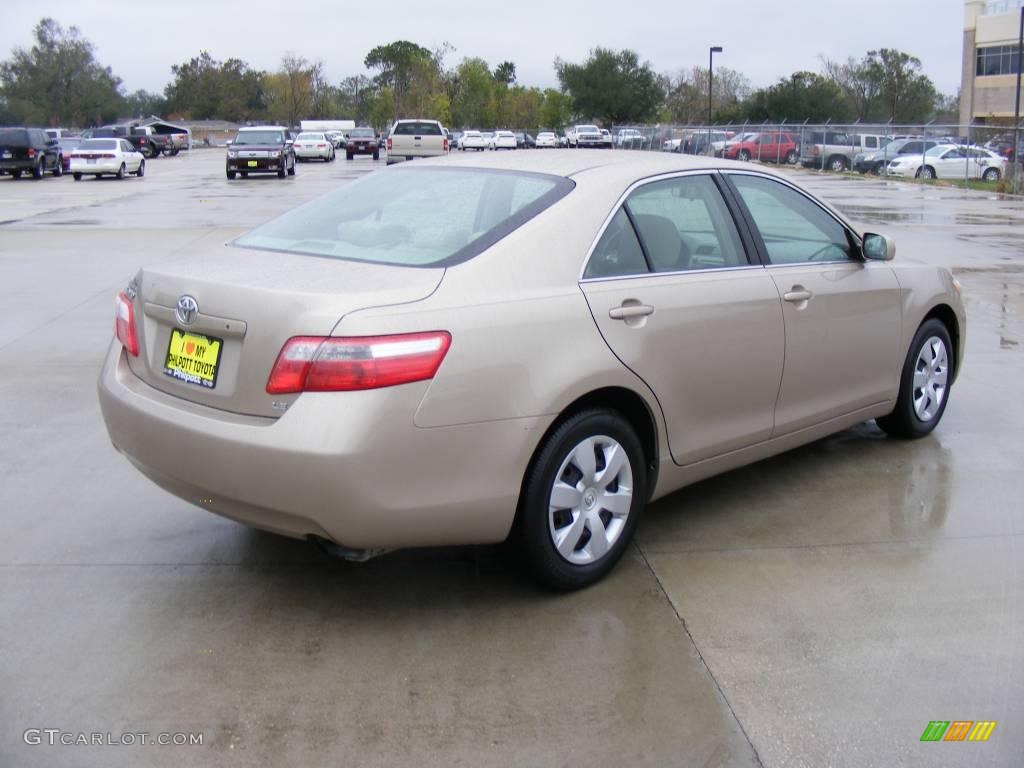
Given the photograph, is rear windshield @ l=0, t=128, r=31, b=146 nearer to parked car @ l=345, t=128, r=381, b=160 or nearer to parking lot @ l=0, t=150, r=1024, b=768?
parked car @ l=345, t=128, r=381, b=160

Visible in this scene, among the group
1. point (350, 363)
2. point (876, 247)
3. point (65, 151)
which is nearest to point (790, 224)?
point (876, 247)

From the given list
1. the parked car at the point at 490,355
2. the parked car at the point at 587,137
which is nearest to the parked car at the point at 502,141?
the parked car at the point at 587,137

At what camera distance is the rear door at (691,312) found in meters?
4.27

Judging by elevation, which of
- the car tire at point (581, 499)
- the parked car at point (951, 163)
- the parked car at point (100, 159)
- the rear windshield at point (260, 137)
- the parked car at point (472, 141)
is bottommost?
the car tire at point (581, 499)

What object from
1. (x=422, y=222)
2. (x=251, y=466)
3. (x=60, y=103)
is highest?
(x=60, y=103)

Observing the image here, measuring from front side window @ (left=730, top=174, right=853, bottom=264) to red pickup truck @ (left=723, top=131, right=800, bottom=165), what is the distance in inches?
1682

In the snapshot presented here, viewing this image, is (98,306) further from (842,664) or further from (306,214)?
(842,664)

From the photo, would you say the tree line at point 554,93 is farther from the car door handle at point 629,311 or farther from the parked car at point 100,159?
the car door handle at point 629,311

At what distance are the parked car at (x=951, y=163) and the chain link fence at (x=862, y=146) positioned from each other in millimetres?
31

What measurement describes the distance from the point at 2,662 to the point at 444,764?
5.18ft

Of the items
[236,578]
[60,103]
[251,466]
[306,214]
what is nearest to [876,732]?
[251,466]

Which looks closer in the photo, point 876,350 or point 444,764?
point 444,764

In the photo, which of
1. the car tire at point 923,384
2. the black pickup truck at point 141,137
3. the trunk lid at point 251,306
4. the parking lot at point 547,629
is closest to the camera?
the parking lot at point 547,629

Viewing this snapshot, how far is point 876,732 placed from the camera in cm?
328
